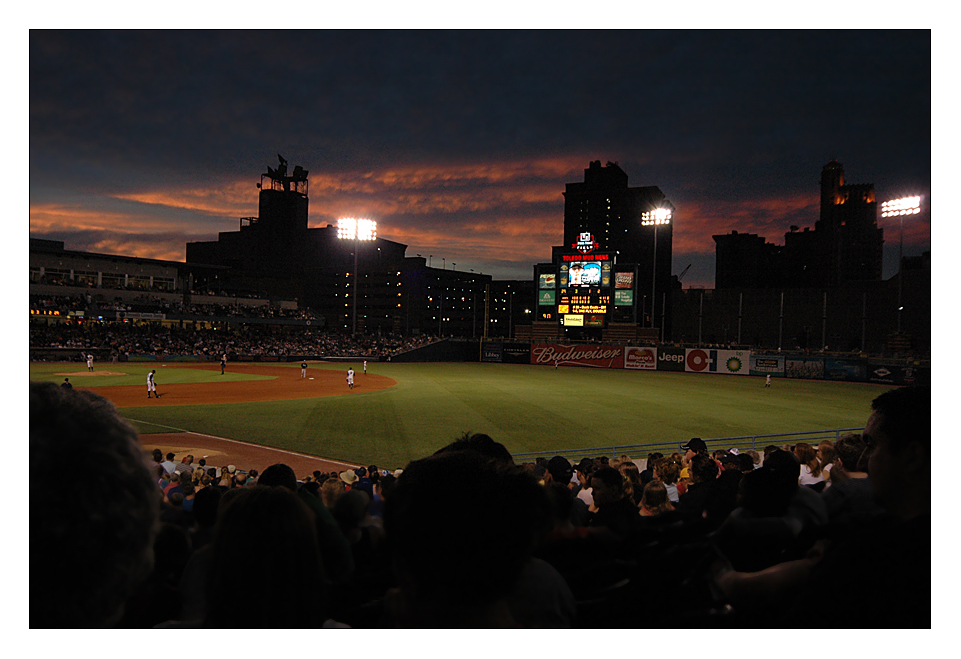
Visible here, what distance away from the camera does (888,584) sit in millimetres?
2248

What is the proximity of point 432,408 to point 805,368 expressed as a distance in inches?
1389

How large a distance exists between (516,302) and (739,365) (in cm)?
9954

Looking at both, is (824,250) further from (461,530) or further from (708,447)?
(461,530)

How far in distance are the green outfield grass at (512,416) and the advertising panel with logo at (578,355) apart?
Answer: 15.7 metres

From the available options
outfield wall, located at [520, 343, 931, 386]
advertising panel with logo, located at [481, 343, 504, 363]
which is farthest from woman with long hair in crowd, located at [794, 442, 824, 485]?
advertising panel with logo, located at [481, 343, 504, 363]

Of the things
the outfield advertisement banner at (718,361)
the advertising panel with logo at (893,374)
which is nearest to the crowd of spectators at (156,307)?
the outfield advertisement banner at (718,361)

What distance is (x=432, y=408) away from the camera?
24234mm

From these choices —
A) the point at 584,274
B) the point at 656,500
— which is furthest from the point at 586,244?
the point at 656,500

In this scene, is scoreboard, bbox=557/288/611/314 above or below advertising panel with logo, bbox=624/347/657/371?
above

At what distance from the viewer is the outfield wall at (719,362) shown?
40531 millimetres

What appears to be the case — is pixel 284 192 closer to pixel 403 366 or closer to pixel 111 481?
pixel 403 366

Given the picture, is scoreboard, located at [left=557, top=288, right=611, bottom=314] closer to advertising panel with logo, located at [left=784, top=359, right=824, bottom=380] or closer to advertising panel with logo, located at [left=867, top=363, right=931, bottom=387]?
advertising panel with logo, located at [left=784, top=359, right=824, bottom=380]

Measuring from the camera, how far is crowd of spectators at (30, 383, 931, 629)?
1.57 meters

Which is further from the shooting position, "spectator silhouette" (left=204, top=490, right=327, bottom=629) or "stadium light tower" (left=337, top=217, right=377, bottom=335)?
"stadium light tower" (left=337, top=217, right=377, bottom=335)
